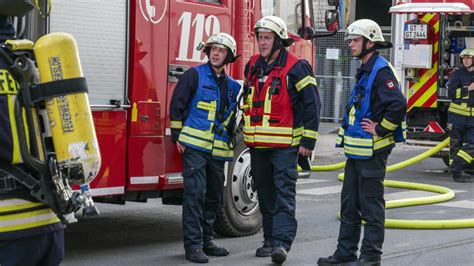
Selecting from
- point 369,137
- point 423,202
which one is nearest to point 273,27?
point 369,137

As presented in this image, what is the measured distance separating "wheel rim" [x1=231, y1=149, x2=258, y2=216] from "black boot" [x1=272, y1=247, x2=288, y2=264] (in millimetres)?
1136

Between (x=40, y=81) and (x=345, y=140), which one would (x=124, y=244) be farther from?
(x=40, y=81)

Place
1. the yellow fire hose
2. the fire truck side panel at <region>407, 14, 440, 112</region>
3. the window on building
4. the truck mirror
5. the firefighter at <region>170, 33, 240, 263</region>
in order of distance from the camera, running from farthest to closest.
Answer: the window on building < the fire truck side panel at <region>407, 14, 440, 112</region> < the truck mirror < the yellow fire hose < the firefighter at <region>170, 33, 240, 263</region>

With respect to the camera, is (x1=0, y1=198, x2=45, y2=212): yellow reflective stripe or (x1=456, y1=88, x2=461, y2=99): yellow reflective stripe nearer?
(x1=0, y1=198, x2=45, y2=212): yellow reflective stripe

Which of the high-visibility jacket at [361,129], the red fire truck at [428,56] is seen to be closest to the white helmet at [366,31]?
the high-visibility jacket at [361,129]

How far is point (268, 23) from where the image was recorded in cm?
754

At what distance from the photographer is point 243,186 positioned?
840 cm

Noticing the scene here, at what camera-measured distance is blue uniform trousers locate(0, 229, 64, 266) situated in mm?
3576

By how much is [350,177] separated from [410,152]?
1082 cm

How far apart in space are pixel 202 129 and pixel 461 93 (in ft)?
22.4

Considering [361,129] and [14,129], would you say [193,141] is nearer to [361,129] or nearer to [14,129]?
[361,129]

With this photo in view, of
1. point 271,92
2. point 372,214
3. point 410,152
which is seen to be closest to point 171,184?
point 271,92

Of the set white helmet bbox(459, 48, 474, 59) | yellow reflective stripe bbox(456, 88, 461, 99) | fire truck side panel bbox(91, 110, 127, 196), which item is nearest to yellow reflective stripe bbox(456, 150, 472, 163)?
yellow reflective stripe bbox(456, 88, 461, 99)

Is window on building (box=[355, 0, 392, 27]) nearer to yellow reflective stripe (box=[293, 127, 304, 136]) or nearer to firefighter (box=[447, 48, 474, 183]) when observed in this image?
firefighter (box=[447, 48, 474, 183])
